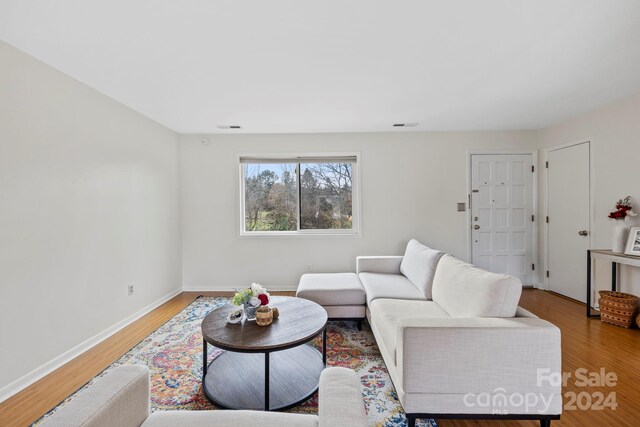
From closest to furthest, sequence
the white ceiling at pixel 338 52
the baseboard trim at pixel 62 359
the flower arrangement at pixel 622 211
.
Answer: the white ceiling at pixel 338 52 < the baseboard trim at pixel 62 359 < the flower arrangement at pixel 622 211

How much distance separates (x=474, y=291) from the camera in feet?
6.08

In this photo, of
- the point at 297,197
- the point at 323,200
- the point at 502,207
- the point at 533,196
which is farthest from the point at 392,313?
the point at 533,196

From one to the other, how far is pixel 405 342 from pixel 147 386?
1.21 m

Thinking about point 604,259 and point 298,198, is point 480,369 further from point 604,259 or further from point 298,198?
point 298,198

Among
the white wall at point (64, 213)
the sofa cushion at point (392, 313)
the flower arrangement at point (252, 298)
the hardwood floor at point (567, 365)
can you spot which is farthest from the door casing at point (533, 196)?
the white wall at point (64, 213)

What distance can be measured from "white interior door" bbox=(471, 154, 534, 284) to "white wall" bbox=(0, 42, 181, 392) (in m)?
4.48

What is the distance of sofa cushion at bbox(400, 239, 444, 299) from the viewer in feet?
8.71

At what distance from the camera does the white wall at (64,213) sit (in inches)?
77.0

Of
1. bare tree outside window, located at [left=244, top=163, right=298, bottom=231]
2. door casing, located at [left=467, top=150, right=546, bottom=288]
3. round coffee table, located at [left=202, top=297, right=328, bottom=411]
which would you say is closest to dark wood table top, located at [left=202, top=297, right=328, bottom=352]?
round coffee table, located at [left=202, top=297, right=328, bottom=411]

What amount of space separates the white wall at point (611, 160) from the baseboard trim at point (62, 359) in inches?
211

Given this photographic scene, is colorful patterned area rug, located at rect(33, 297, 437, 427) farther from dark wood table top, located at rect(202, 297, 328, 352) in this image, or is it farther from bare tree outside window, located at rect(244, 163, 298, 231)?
bare tree outside window, located at rect(244, 163, 298, 231)

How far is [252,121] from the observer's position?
3596 mm

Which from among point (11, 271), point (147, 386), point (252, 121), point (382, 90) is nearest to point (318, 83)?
point (382, 90)

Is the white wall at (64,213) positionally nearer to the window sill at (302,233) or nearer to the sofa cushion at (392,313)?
the window sill at (302,233)
